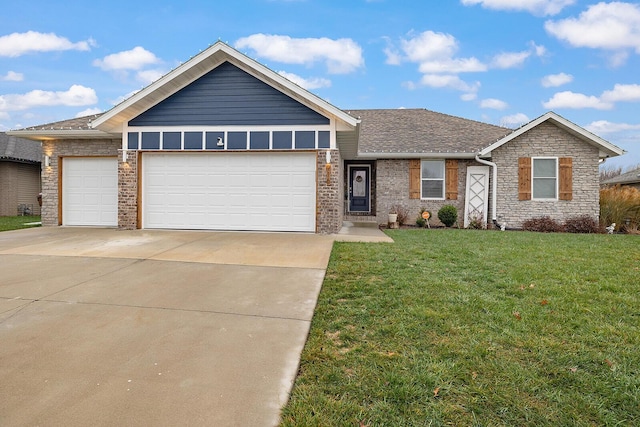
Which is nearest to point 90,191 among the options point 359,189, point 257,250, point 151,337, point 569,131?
point 257,250

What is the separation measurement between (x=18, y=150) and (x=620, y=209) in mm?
27223

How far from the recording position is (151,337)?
10.1 feet

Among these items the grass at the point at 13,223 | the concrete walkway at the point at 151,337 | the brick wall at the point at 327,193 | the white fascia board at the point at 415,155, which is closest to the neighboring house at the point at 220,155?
the brick wall at the point at 327,193

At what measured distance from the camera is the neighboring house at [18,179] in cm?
1700

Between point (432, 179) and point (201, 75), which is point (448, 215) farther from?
point (201, 75)

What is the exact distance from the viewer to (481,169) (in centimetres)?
1326

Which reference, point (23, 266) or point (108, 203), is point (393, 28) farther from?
point (23, 266)

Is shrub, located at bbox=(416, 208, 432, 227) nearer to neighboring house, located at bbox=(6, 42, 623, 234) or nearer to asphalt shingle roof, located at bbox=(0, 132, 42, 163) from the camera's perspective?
neighboring house, located at bbox=(6, 42, 623, 234)

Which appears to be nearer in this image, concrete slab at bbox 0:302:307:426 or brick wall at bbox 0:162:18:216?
concrete slab at bbox 0:302:307:426

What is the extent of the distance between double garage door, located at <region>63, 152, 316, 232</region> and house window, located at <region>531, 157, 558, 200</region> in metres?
8.59

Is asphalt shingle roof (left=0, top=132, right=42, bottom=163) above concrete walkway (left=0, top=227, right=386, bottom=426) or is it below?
above

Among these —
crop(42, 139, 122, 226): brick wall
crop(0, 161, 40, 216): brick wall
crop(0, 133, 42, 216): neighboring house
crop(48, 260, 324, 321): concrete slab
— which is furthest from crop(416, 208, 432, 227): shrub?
crop(0, 161, 40, 216): brick wall

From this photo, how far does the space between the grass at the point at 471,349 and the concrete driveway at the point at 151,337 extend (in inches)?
12.4

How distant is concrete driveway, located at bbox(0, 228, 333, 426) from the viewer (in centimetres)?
212
